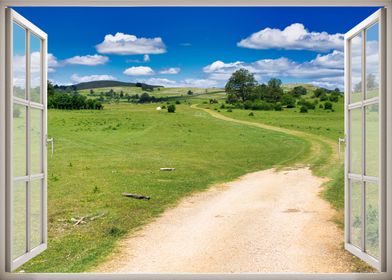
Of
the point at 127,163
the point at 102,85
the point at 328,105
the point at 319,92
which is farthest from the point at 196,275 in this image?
the point at 328,105

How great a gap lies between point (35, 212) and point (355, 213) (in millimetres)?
2034

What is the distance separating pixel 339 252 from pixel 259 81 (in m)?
8.27

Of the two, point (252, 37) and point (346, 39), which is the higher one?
point (252, 37)

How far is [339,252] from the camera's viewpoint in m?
8.82

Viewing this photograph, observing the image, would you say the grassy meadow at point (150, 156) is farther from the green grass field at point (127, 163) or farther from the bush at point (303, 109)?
the bush at point (303, 109)

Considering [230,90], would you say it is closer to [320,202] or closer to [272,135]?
[272,135]

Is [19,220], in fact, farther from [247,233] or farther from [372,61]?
[247,233]

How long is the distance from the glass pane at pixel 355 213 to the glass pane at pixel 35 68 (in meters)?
2.05

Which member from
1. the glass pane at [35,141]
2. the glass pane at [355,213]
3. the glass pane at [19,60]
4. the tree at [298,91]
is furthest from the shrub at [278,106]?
the glass pane at [19,60]

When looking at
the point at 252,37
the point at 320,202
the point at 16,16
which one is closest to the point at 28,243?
the point at 16,16

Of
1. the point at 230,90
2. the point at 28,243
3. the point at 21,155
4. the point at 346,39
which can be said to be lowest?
the point at 28,243

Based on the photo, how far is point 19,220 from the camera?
8.80ft

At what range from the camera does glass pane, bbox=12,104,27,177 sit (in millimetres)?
2582

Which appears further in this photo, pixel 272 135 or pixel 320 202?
pixel 272 135
